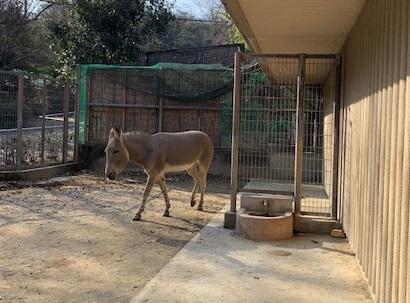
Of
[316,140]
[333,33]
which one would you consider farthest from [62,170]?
[333,33]

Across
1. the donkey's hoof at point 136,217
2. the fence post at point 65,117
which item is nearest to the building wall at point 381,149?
the donkey's hoof at point 136,217

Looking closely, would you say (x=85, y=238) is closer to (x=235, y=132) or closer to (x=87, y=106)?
(x=235, y=132)

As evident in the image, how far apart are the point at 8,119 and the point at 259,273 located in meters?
7.96

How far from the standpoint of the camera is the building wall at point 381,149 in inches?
130

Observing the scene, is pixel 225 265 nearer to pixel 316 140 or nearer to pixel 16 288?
pixel 16 288

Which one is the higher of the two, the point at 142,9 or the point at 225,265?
the point at 142,9

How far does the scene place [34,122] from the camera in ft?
39.9

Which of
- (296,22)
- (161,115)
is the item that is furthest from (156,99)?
(296,22)

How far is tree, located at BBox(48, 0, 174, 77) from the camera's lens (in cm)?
1838

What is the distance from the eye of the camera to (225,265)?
216 inches

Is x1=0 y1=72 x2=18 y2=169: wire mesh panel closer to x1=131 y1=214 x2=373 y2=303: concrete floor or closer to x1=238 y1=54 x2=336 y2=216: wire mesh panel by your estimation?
x1=238 y1=54 x2=336 y2=216: wire mesh panel

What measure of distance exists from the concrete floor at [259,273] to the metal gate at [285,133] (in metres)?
1.33

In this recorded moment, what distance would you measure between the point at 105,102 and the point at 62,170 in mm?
2146

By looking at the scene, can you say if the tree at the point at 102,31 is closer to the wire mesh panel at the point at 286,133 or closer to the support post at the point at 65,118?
the support post at the point at 65,118
